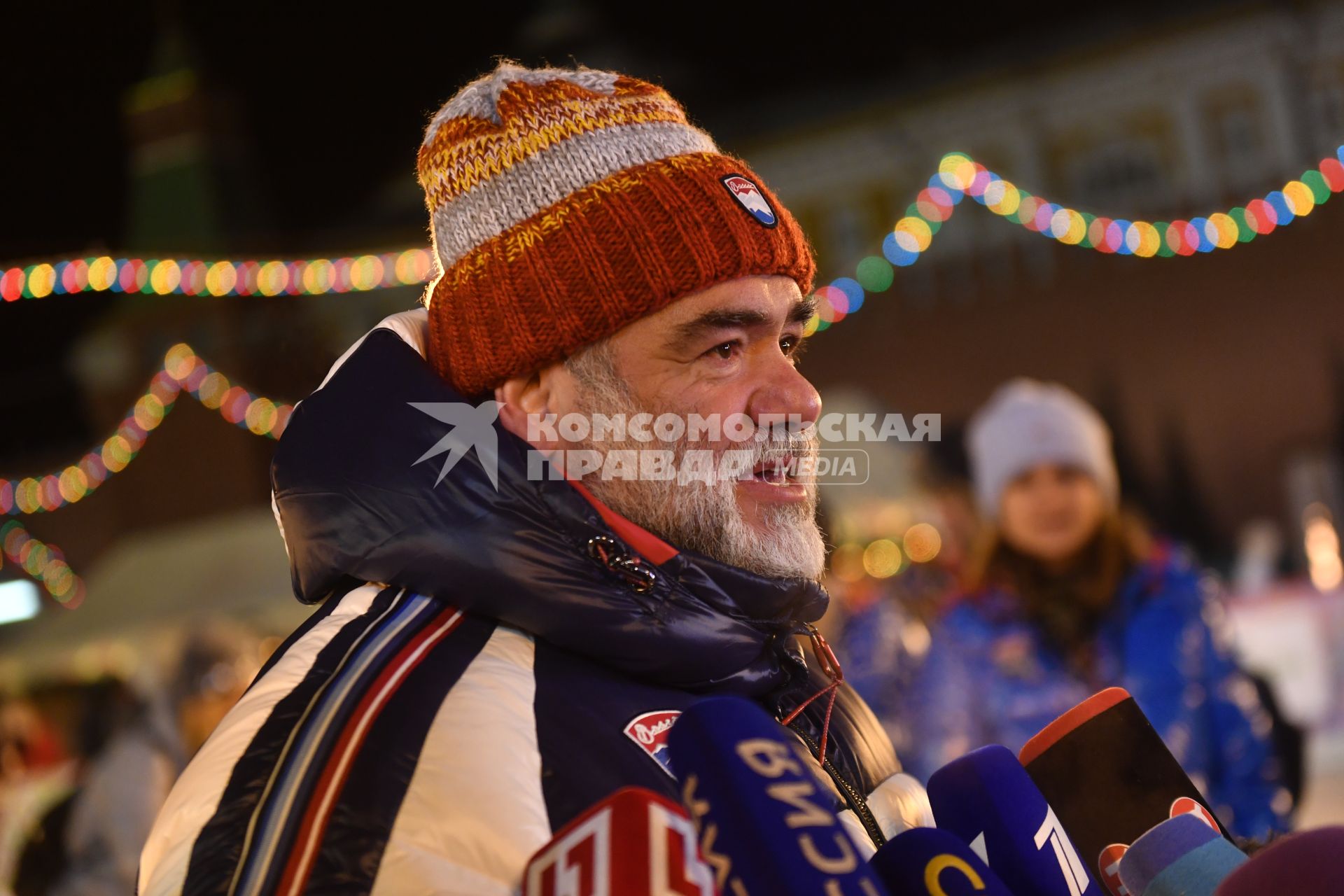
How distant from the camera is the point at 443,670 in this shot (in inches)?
45.6

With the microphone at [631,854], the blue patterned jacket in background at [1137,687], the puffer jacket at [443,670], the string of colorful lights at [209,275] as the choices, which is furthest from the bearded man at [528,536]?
the string of colorful lights at [209,275]

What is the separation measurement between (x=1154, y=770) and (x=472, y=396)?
0.96 meters

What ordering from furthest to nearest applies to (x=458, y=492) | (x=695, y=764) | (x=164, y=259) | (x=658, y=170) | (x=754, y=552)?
(x=164, y=259) → (x=658, y=170) → (x=754, y=552) → (x=458, y=492) → (x=695, y=764)

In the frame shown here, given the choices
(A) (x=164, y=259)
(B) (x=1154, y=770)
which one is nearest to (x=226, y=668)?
(A) (x=164, y=259)

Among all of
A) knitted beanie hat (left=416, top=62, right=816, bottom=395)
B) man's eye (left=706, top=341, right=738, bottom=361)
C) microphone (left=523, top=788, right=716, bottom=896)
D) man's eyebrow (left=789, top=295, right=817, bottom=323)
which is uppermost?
knitted beanie hat (left=416, top=62, right=816, bottom=395)

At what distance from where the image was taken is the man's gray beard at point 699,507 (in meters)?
1.50

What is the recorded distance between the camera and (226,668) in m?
4.95

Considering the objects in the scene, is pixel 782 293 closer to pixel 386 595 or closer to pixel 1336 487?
pixel 386 595

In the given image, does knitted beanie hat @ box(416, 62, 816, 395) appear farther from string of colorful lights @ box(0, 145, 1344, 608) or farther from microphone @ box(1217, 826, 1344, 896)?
microphone @ box(1217, 826, 1344, 896)

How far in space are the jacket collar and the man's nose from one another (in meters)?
0.24

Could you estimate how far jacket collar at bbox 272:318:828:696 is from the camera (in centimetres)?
125

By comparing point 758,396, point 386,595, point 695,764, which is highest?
point 758,396

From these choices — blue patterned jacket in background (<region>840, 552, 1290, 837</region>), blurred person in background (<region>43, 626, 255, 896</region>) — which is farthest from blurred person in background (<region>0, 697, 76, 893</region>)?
blue patterned jacket in background (<region>840, 552, 1290, 837</region>)

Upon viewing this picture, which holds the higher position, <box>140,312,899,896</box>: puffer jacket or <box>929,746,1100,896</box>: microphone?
<box>140,312,899,896</box>: puffer jacket
